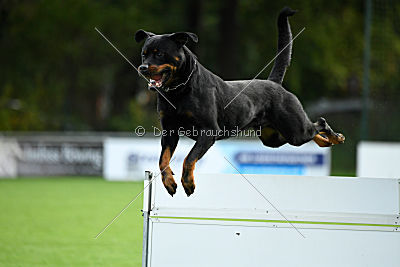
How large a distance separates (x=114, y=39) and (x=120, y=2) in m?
1.44

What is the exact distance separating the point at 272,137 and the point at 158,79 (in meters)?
1.38

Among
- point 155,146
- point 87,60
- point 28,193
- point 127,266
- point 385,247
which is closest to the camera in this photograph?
point 385,247

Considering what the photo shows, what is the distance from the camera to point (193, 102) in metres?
4.08

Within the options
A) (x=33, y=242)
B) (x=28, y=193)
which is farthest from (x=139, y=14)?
(x=33, y=242)

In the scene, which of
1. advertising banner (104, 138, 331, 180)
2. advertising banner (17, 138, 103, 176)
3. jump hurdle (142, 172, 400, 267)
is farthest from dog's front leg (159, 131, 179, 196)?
advertising banner (17, 138, 103, 176)

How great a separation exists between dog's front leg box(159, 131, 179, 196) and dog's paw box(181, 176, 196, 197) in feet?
0.29

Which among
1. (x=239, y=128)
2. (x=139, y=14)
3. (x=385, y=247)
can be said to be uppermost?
(x=139, y=14)

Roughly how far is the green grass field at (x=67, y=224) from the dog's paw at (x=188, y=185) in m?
2.10

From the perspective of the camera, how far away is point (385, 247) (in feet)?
14.0

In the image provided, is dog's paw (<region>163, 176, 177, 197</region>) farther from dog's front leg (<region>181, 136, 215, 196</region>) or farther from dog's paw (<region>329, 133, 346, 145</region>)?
dog's paw (<region>329, 133, 346, 145</region>)

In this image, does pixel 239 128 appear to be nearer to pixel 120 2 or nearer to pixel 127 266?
pixel 127 266

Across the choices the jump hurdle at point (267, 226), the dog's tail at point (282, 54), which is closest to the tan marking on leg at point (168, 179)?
the jump hurdle at point (267, 226)

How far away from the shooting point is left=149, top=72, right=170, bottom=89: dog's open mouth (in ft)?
12.9

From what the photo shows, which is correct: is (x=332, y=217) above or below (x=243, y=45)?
below
